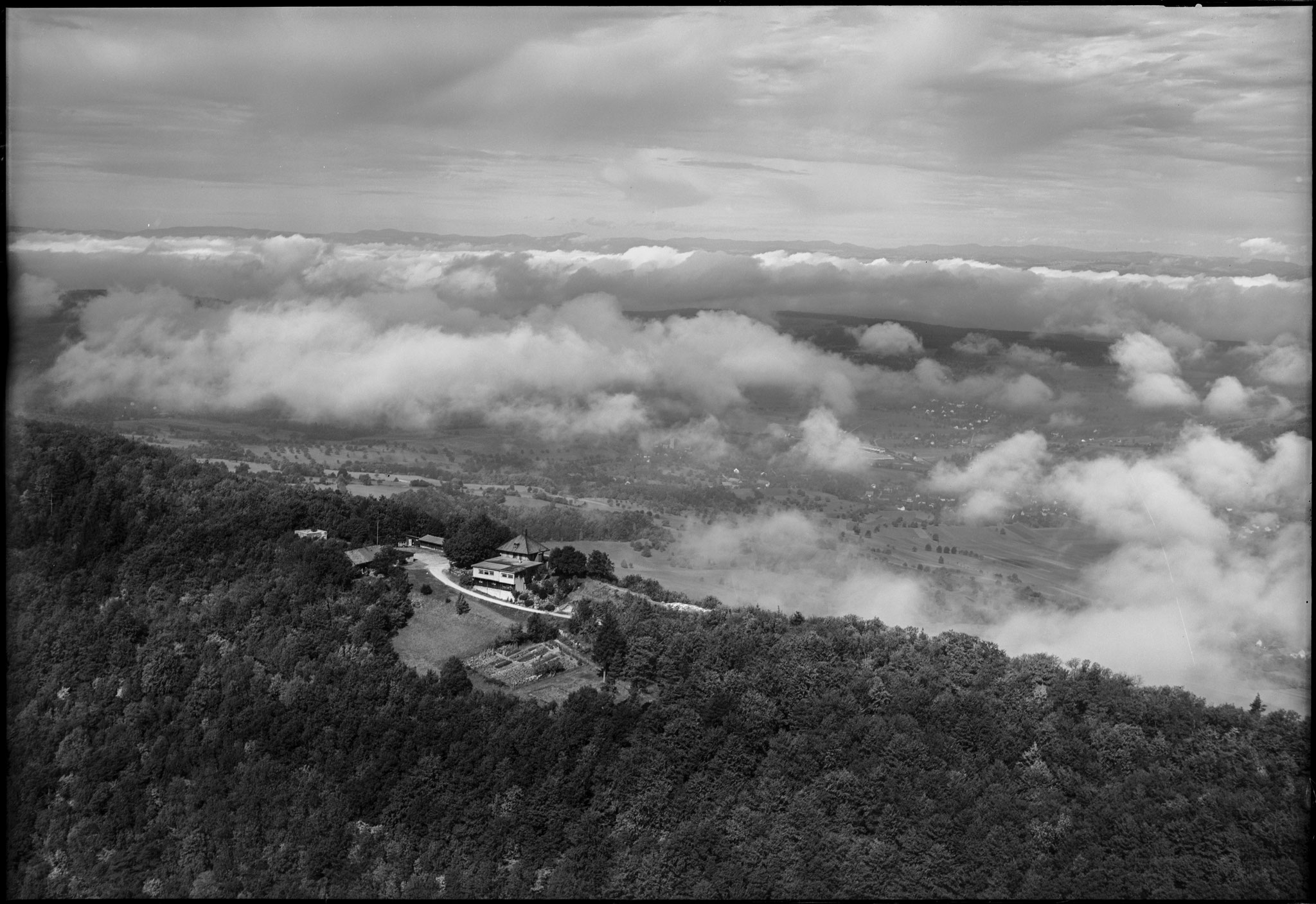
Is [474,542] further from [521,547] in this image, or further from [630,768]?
[630,768]

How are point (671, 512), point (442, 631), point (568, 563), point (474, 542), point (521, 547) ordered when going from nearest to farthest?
point (442, 631) → point (568, 563) → point (474, 542) → point (521, 547) → point (671, 512)

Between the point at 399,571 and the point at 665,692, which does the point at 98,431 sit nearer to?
the point at 399,571

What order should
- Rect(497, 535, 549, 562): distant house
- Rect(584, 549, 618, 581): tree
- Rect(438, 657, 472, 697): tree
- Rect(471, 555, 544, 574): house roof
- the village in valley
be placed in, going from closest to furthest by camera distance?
Rect(438, 657, 472, 697): tree, the village in valley, Rect(471, 555, 544, 574): house roof, Rect(497, 535, 549, 562): distant house, Rect(584, 549, 618, 581): tree

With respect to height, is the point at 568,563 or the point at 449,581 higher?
the point at 568,563

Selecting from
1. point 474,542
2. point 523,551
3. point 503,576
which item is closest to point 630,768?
point 503,576

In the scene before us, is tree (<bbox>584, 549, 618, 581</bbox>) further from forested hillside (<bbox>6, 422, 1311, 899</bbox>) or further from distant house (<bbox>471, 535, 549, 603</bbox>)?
forested hillside (<bbox>6, 422, 1311, 899</bbox>)

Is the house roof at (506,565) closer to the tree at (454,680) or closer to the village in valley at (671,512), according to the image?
the village in valley at (671,512)

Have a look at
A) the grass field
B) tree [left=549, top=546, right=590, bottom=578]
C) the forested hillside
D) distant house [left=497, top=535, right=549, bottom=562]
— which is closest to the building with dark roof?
distant house [left=497, top=535, right=549, bottom=562]
